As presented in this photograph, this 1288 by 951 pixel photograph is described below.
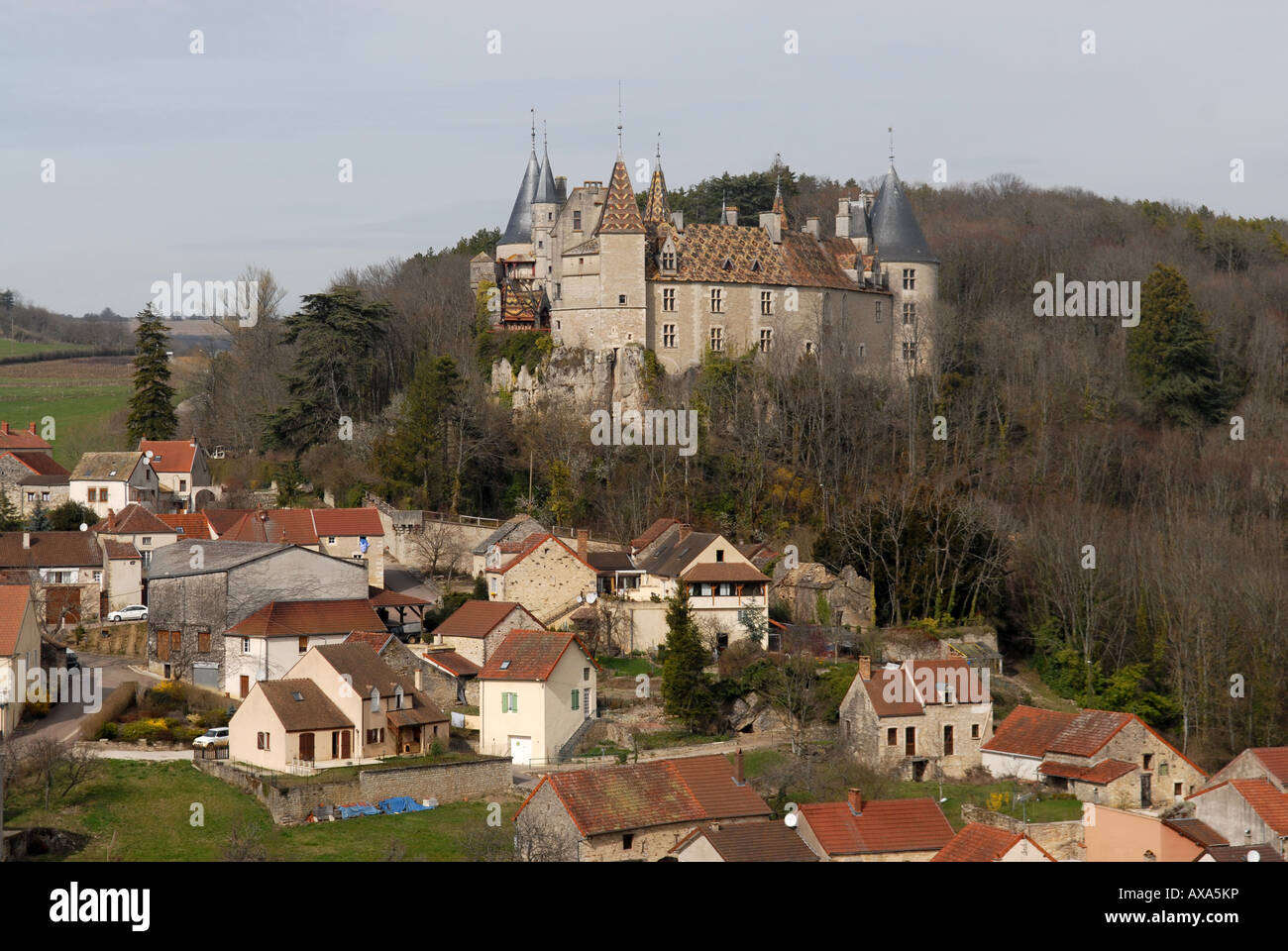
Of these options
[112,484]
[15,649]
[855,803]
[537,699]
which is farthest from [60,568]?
[855,803]

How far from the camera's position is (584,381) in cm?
6003

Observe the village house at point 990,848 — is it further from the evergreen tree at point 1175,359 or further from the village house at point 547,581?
the evergreen tree at point 1175,359

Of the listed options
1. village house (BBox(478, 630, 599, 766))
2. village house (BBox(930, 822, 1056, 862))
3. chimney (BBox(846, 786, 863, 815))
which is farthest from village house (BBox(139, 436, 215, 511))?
village house (BBox(930, 822, 1056, 862))

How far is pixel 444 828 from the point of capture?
30141 millimetres

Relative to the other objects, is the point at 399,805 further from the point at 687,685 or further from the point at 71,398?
the point at 71,398

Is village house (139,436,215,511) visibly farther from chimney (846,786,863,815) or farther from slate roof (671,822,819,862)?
chimney (846,786,863,815)

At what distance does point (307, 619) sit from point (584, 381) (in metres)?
20.2

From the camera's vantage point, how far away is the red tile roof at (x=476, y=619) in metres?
41.5

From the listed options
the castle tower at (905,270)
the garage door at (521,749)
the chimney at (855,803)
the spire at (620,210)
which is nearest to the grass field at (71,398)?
the spire at (620,210)

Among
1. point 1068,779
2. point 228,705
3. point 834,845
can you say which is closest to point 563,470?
point 228,705

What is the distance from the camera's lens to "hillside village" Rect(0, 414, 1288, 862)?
2891cm

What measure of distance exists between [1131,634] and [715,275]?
928 inches

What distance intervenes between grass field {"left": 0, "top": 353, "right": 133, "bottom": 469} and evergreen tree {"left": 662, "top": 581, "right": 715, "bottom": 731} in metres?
35.5
